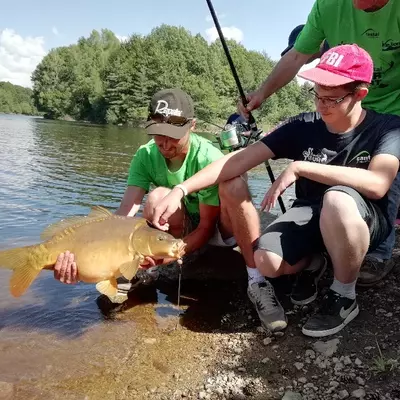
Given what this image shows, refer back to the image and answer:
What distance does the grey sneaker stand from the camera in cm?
350

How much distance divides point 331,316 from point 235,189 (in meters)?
1.18

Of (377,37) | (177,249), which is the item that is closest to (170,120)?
(177,249)

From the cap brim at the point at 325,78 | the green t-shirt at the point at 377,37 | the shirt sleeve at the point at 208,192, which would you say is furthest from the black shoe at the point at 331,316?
the green t-shirt at the point at 377,37

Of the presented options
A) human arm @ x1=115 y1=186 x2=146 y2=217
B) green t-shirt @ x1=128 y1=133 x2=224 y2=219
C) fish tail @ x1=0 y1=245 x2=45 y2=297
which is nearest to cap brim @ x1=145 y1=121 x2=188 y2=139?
green t-shirt @ x1=128 y1=133 x2=224 y2=219

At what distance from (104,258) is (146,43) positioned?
289 ft

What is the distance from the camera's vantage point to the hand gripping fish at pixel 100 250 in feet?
11.6

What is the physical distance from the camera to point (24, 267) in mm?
3570

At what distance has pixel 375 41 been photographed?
4016 mm

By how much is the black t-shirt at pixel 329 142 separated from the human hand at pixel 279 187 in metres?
0.36

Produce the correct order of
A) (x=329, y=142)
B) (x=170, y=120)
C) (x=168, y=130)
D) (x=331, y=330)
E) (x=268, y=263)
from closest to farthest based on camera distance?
(x=331, y=330), (x=268, y=263), (x=329, y=142), (x=168, y=130), (x=170, y=120)

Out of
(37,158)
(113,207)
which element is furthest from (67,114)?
(113,207)

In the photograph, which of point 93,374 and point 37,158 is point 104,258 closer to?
point 93,374

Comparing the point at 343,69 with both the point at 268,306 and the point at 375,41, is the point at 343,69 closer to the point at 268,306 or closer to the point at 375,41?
the point at 375,41

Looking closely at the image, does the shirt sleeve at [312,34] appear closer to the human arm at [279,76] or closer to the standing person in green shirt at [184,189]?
the human arm at [279,76]
